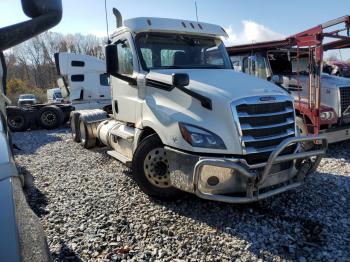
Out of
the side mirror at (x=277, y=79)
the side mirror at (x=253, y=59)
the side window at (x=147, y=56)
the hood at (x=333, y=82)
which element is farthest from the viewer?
the side mirror at (x=253, y=59)

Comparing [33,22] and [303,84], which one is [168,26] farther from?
[303,84]

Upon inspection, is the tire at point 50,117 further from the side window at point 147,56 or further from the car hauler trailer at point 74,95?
the side window at point 147,56

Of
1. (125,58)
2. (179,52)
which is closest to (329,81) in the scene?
(179,52)

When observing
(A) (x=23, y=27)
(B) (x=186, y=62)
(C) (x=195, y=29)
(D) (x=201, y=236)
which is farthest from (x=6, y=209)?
(C) (x=195, y=29)

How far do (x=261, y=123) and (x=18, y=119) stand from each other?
14.5 m

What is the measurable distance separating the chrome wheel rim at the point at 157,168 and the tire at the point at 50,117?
40.8ft

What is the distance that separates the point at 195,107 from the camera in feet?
14.9

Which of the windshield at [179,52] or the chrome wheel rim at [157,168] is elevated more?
the windshield at [179,52]

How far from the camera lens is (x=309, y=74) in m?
8.16

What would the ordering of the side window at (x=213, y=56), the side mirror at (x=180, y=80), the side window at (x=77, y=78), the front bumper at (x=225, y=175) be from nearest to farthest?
the front bumper at (x=225, y=175)
the side mirror at (x=180, y=80)
the side window at (x=213, y=56)
the side window at (x=77, y=78)

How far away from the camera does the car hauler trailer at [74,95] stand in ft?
52.9

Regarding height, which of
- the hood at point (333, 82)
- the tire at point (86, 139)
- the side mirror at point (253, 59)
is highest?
the side mirror at point (253, 59)

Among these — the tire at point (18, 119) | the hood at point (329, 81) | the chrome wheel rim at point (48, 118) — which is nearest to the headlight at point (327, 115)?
the hood at point (329, 81)

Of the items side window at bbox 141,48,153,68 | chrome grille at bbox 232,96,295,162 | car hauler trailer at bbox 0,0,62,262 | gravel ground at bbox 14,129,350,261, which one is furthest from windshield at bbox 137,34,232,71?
car hauler trailer at bbox 0,0,62,262
